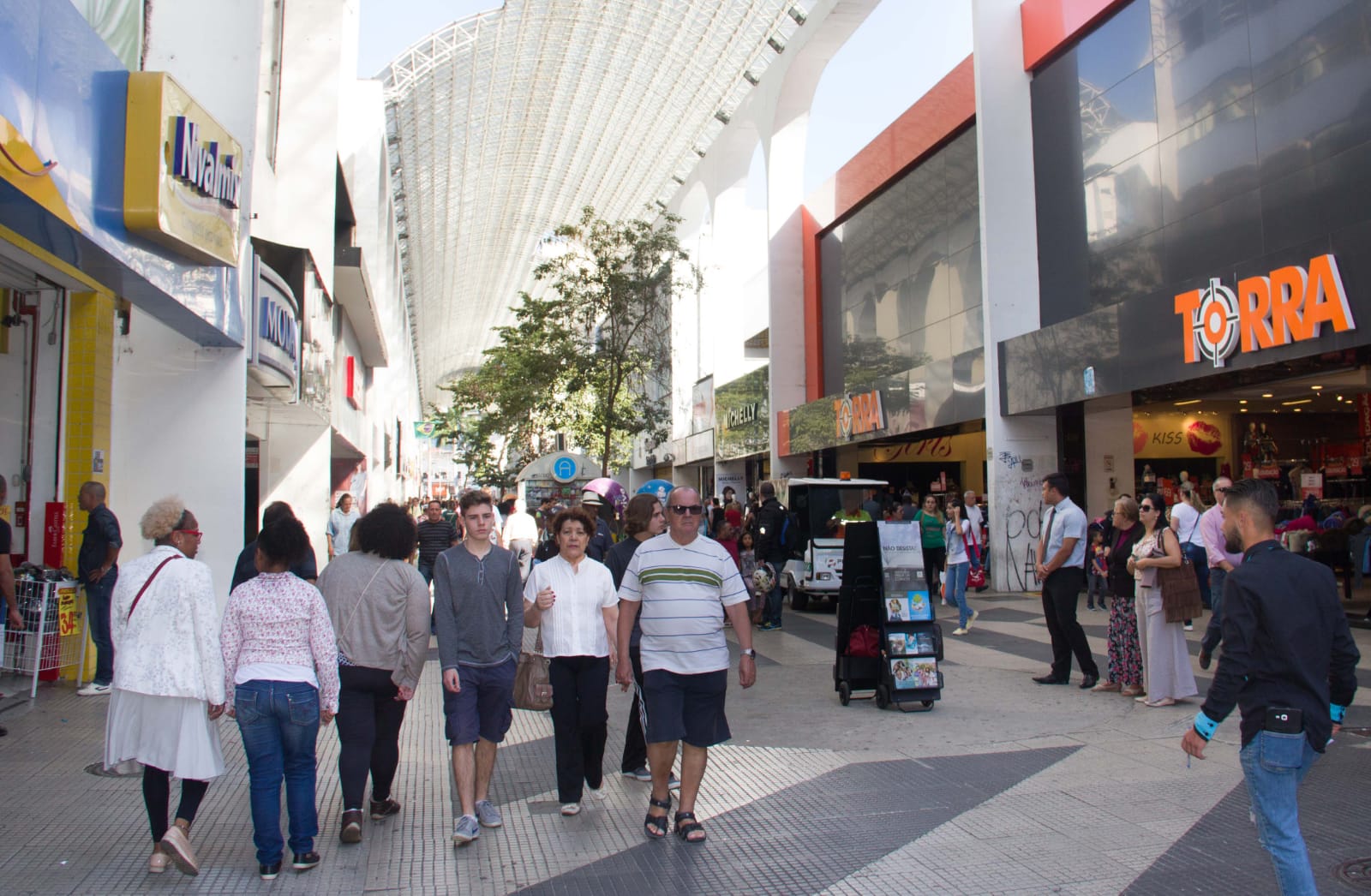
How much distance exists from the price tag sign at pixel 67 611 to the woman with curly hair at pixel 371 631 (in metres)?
4.99

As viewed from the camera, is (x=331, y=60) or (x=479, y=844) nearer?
(x=479, y=844)

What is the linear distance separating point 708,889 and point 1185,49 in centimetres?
1405

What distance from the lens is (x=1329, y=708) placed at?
12.2 ft

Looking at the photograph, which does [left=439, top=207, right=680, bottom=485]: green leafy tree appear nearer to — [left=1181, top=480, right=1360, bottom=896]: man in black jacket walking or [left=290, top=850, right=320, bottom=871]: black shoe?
[left=290, top=850, right=320, bottom=871]: black shoe

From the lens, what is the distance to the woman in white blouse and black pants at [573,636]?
5496mm

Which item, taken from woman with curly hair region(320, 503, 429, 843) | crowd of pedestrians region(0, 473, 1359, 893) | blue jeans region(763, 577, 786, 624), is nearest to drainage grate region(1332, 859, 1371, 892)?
crowd of pedestrians region(0, 473, 1359, 893)

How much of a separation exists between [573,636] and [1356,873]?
3635mm

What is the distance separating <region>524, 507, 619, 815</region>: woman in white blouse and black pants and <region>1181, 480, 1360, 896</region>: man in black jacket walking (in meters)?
2.92

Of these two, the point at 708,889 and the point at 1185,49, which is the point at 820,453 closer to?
the point at 1185,49

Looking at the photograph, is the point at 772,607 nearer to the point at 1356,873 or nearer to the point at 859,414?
the point at 1356,873

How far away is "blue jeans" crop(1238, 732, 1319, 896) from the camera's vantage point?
3404 millimetres

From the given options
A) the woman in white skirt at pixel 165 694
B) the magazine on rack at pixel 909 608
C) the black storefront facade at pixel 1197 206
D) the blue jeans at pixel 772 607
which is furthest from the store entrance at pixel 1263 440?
the woman in white skirt at pixel 165 694

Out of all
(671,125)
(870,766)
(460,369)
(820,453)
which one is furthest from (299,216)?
(460,369)

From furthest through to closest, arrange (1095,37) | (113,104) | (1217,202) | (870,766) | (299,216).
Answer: (1095,37), (299,216), (1217,202), (113,104), (870,766)
